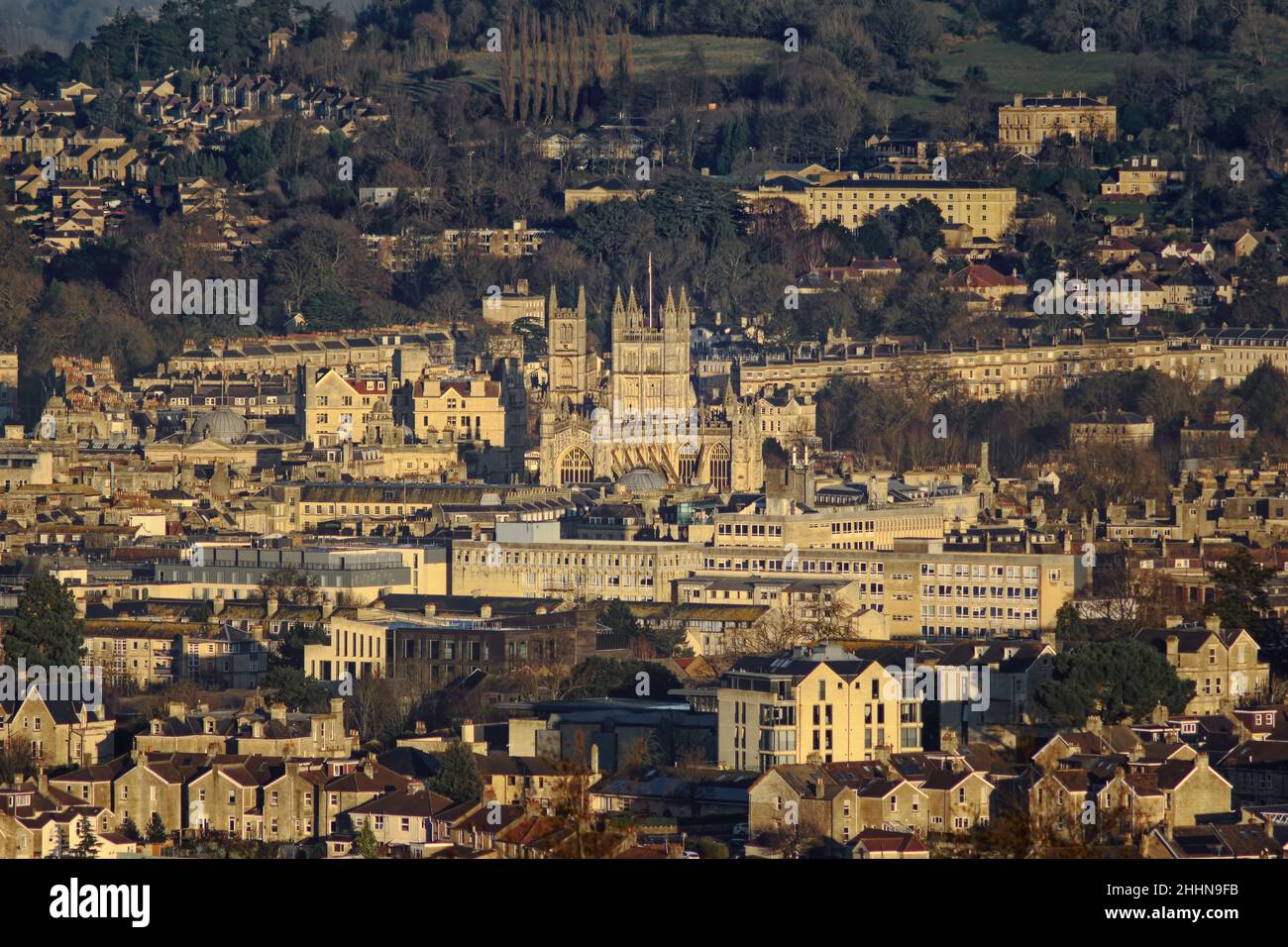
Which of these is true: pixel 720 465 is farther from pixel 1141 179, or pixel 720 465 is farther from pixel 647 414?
pixel 1141 179

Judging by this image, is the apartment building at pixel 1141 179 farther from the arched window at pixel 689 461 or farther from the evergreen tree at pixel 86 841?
the evergreen tree at pixel 86 841

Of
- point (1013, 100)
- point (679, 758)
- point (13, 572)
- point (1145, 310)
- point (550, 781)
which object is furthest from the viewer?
point (1013, 100)

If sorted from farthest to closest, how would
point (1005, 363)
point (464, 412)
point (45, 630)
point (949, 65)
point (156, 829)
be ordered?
point (949, 65), point (1005, 363), point (464, 412), point (45, 630), point (156, 829)

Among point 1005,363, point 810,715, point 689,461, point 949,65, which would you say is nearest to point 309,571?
point 689,461

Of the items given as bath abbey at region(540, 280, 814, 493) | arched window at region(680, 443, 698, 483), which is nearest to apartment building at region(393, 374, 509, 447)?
bath abbey at region(540, 280, 814, 493)
